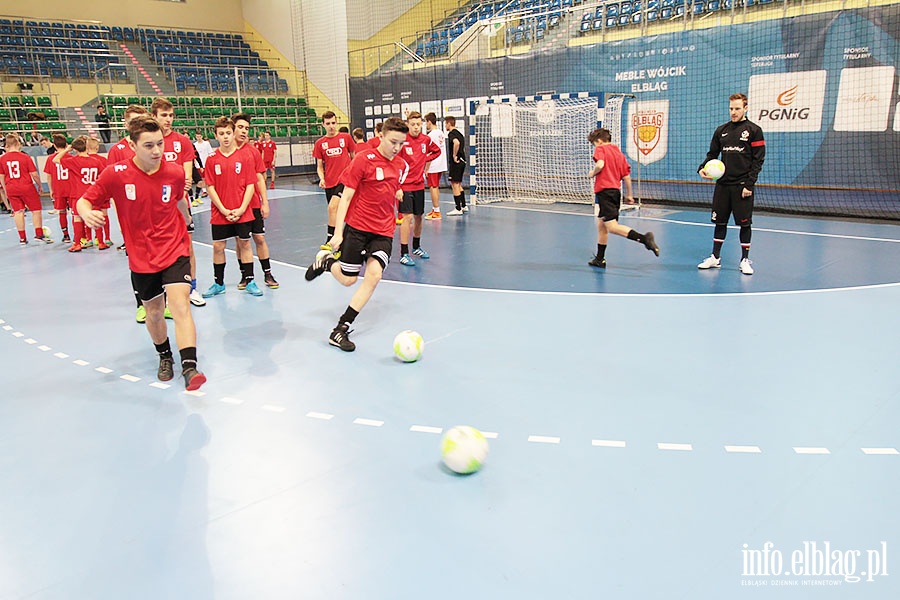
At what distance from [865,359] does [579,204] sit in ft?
34.1

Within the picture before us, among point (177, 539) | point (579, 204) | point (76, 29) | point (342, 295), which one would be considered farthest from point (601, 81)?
point (76, 29)

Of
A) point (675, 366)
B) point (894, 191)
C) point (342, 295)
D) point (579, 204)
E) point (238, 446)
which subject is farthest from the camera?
point (579, 204)

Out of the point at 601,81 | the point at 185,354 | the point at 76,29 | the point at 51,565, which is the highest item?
the point at 76,29

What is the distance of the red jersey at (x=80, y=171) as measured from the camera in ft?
36.2

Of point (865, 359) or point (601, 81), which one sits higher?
point (601, 81)

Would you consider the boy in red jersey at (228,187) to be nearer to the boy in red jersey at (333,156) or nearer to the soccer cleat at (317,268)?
the soccer cleat at (317,268)

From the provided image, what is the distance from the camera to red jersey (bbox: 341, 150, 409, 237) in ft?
19.7

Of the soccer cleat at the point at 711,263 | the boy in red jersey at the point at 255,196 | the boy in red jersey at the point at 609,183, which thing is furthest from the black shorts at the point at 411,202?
the soccer cleat at the point at 711,263

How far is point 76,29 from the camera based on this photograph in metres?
26.1

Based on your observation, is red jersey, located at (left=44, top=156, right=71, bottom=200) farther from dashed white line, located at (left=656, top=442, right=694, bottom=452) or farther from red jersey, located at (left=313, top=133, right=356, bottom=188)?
dashed white line, located at (left=656, top=442, right=694, bottom=452)

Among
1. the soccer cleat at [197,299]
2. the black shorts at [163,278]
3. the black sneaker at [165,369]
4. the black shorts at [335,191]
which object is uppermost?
the black shorts at [335,191]

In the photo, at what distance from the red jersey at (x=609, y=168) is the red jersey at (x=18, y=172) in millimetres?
9914

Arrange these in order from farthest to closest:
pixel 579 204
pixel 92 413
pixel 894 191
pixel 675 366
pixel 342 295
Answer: pixel 579 204 < pixel 894 191 < pixel 342 295 < pixel 675 366 < pixel 92 413

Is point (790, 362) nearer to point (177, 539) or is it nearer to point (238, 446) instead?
point (238, 446)
